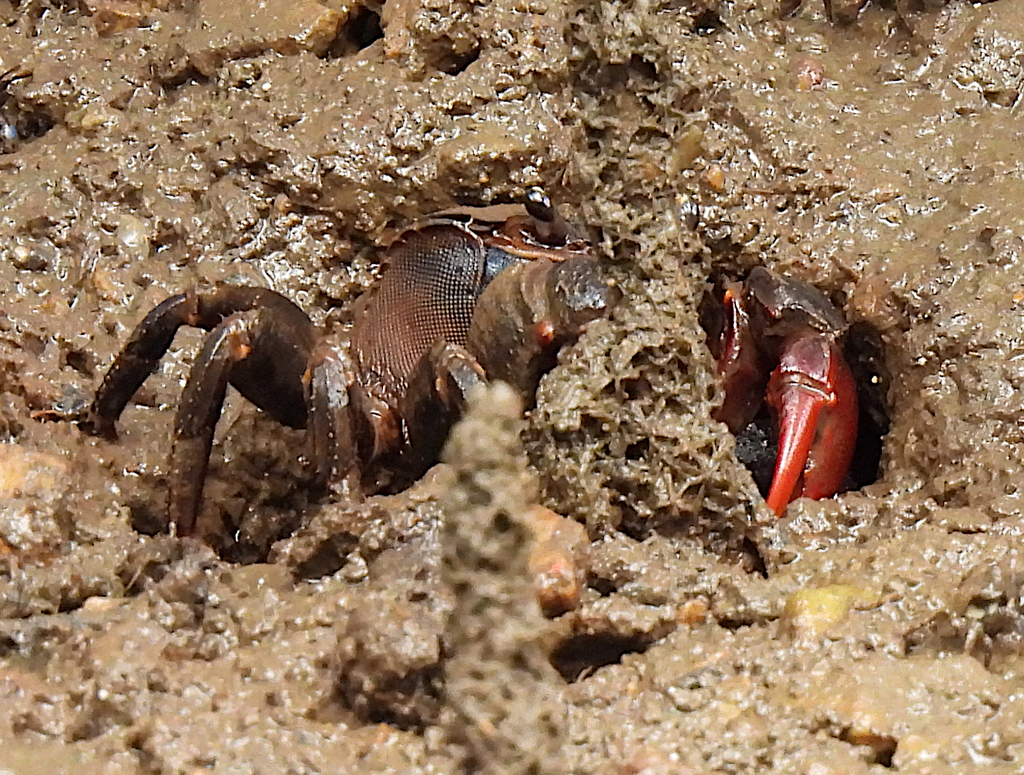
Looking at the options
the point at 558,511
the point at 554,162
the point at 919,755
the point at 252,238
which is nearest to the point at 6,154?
the point at 252,238

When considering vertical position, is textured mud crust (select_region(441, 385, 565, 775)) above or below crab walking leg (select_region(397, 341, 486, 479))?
above

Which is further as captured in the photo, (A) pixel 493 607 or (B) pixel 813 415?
(B) pixel 813 415

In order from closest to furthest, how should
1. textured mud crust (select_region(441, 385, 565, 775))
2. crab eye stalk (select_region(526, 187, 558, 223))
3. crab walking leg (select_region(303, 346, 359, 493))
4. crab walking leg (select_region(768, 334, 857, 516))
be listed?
1. textured mud crust (select_region(441, 385, 565, 775))
2. crab walking leg (select_region(303, 346, 359, 493))
3. crab walking leg (select_region(768, 334, 857, 516))
4. crab eye stalk (select_region(526, 187, 558, 223))

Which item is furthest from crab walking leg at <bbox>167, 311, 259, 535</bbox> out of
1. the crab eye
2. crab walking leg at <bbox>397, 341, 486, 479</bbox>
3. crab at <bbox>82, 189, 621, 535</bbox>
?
the crab eye

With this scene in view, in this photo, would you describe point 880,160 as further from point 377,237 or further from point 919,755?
point 919,755

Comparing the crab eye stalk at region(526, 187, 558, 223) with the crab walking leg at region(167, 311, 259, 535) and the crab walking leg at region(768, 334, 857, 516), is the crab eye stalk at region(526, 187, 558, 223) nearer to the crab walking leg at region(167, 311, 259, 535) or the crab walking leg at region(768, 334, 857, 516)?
the crab walking leg at region(768, 334, 857, 516)

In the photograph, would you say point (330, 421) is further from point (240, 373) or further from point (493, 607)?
point (493, 607)

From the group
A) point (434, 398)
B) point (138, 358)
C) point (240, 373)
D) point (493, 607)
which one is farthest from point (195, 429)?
point (493, 607)
